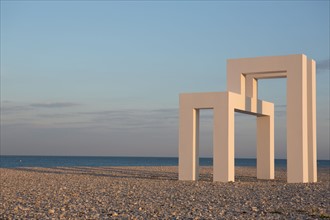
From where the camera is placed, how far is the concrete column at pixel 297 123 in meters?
20.1

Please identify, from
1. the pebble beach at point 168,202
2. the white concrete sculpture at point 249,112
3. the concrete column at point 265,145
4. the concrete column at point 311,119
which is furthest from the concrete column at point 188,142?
the concrete column at point 311,119

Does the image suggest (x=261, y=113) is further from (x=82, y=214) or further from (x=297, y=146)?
(x=82, y=214)

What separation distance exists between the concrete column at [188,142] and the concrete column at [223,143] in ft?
3.11

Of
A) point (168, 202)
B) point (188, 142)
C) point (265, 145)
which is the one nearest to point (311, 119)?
point (265, 145)

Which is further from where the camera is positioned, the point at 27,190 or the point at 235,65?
the point at 235,65

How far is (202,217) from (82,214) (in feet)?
8.23

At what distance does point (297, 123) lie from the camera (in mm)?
20266

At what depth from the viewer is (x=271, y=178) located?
23.6 m

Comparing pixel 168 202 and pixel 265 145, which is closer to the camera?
pixel 168 202

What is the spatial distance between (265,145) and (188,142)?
465cm

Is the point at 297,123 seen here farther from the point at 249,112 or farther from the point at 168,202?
the point at 168,202

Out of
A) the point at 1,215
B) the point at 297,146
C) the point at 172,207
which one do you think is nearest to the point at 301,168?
the point at 297,146

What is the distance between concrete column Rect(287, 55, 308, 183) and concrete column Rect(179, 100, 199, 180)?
143 inches

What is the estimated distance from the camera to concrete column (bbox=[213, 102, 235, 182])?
1964cm
